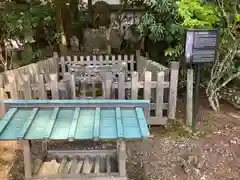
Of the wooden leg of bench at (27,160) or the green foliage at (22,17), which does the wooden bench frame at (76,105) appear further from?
Answer: the green foliage at (22,17)

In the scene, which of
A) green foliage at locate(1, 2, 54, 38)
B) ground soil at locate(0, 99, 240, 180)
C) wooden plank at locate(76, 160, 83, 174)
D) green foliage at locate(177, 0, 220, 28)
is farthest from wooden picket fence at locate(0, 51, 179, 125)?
green foliage at locate(1, 2, 54, 38)

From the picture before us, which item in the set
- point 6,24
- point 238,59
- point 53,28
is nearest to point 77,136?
point 238,59

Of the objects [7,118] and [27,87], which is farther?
[27,87]

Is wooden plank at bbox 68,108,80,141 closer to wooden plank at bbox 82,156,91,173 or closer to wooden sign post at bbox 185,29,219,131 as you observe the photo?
wooden plank at bbox 82,156,91,173

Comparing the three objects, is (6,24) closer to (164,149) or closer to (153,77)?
(153,77)

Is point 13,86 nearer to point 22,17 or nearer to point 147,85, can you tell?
point 147,85

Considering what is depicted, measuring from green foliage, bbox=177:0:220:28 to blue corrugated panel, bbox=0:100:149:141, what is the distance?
282cm

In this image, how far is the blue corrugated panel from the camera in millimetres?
2270

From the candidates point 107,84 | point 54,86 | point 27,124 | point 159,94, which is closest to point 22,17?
point 54,86

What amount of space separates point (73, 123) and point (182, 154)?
2349 millimetres

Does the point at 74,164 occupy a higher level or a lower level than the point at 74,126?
lower

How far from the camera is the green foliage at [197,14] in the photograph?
4.89m

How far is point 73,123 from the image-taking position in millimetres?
2422

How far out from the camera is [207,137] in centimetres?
471
